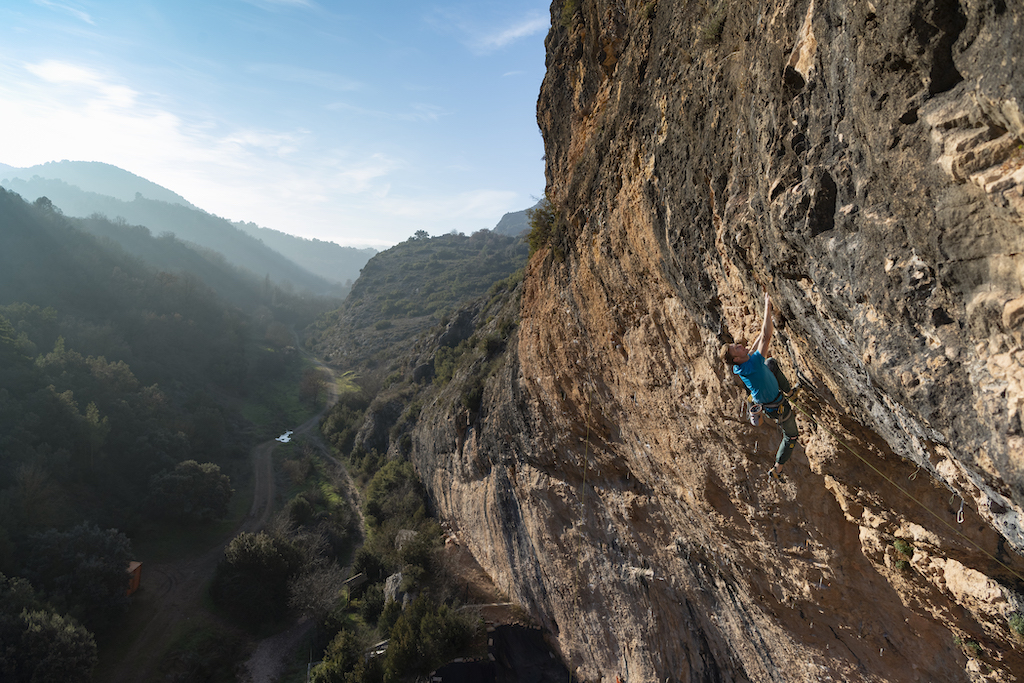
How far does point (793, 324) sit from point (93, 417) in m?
34.4

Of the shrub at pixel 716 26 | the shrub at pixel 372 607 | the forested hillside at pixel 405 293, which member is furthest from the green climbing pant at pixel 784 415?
the forested hillside at pixel 405 293

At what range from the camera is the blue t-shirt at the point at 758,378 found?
4.10 meters

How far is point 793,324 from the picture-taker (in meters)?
4.16

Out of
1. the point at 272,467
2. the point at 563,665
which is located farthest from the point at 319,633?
the point at 272,467

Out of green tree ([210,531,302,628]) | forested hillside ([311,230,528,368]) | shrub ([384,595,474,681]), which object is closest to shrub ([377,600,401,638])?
shrub ([384,595,474,681])

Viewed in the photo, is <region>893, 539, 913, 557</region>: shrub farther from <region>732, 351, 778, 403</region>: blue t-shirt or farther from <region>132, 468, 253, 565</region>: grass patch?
<region>132, 468, 253, 565</region>: grass patch

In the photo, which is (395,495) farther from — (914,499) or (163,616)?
(914,499)

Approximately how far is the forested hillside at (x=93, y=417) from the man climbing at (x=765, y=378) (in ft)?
68.2

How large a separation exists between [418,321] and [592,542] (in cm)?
4867

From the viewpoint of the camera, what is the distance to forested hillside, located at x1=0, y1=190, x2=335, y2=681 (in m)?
17.4

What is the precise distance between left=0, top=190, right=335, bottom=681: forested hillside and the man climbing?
818 inches

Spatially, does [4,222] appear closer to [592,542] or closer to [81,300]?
[81,300]

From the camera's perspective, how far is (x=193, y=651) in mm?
17016

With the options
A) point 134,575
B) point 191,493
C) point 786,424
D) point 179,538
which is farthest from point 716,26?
point 191,493
